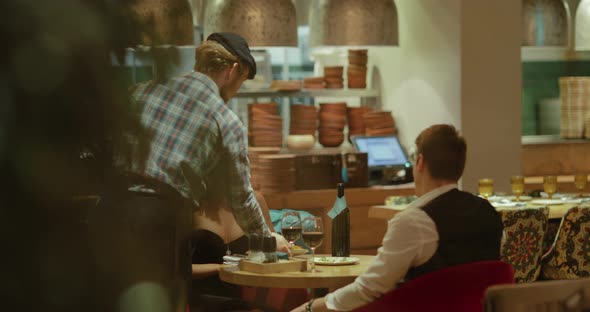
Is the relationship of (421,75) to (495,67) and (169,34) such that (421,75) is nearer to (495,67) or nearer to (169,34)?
(495,67)

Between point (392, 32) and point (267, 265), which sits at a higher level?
point (392, 32)

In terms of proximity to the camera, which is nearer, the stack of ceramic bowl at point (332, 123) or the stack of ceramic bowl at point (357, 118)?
the stack of ceramic bowl at point (332, 123)

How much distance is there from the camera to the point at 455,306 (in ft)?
10.4

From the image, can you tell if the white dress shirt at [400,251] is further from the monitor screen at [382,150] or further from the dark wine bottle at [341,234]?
the monitor screen at [382,150]

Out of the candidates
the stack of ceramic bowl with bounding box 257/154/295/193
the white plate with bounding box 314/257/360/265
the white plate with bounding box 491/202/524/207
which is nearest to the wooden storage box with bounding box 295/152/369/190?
the stack of ceramic bowl with bounding box 257/154/295/193

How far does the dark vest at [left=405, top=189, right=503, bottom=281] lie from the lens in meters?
3.23

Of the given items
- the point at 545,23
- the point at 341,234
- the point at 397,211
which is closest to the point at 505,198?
the point at 397,211

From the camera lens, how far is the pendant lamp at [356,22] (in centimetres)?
650

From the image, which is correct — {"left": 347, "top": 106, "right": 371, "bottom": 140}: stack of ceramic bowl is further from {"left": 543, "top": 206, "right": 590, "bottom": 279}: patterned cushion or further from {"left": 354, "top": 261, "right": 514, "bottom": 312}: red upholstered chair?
{"left": 354, "top": 261, "right": 514, "bottom": 312}: red upholstered chair

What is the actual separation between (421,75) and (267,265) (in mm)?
4540

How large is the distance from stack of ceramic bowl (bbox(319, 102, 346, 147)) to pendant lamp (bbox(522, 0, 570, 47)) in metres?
1.61

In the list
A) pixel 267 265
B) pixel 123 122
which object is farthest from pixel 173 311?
pixel 267 265

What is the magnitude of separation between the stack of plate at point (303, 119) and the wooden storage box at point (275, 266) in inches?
159

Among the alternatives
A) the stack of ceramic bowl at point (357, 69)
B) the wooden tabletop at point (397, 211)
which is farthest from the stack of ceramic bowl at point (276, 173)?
the stack of ceramic bowl at point (357, 69)
